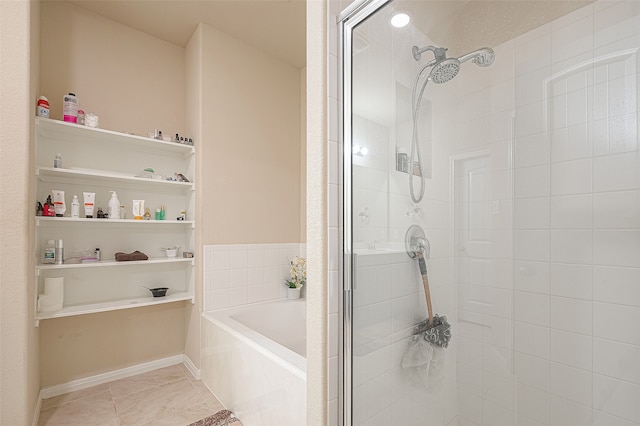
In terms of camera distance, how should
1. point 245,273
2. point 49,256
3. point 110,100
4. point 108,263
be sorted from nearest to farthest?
point 49,256 → point 108,263 → point 110,100 → point 245,273

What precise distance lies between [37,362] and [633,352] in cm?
299

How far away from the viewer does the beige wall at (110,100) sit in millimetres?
2223

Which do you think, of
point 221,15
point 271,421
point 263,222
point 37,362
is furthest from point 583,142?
point 37,362

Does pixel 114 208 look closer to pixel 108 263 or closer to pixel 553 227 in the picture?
pixel 108 263

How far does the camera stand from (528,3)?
1.16 metres

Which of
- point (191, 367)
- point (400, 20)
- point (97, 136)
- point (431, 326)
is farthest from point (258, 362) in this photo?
point (97, 136)

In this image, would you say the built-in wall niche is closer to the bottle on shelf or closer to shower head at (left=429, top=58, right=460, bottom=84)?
shower head at (left=429, top=58, right=460, bottom=84)

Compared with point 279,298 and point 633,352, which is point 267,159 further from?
point 633,352

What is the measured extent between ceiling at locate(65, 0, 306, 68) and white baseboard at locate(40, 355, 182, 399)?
271 cm

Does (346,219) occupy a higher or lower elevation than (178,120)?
lower

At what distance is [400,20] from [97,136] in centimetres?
218

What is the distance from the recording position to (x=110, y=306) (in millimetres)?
2221

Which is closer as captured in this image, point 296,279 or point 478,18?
point 478,18

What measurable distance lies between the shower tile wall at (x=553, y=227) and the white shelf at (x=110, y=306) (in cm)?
209
